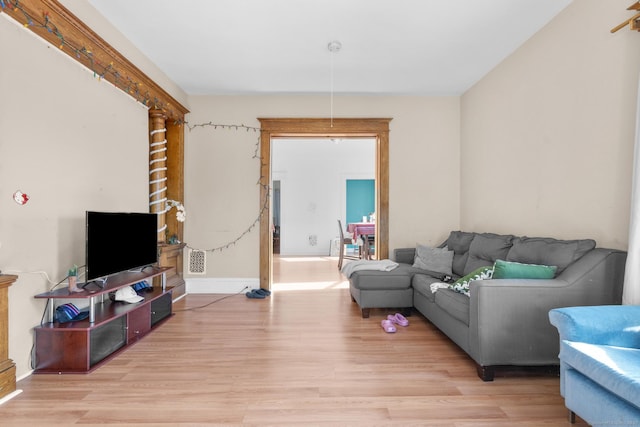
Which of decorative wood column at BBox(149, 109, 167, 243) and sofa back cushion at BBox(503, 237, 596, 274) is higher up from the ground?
decorative wood column at BBox(149, 109, 167, 243)

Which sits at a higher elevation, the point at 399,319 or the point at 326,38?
the point at 326,38

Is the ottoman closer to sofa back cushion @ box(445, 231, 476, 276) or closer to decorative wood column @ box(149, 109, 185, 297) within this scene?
sofa back cushion @ box(445, 231, 476, 276)

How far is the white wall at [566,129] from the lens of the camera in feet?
7.73

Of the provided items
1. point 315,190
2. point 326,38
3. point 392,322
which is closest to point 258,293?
point 392,322

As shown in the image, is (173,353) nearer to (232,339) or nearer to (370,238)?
(232,339)

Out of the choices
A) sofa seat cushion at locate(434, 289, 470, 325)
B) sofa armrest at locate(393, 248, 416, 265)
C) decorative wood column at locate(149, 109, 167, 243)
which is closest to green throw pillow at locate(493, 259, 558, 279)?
sofa seat cushion at locate(434, 289, 470, 325)

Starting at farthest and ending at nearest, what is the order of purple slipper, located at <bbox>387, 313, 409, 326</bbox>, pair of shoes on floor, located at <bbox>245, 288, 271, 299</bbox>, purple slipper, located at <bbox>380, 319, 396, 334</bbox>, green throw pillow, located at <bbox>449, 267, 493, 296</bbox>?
1. pair of shoes on floor, located at <bbox>245, 288, 271, 299</bbox>
2. purple slipper, located at <bbox>387, 313, 409, 326</bbox>
3. purple slipper, located at <bbox>380, 319, 396, 334</bbox>
4. green throw pillow, located at <bbox>449, 267, 493, 296</bbox>

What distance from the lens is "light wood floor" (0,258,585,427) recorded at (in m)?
1.86

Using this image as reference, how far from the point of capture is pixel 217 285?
15.8 ft

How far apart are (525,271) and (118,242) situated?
325cm

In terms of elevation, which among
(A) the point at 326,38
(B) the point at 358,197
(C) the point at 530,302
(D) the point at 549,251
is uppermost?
(A) the point at 326,38

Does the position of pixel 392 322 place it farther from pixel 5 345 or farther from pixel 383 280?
pixel 5 345

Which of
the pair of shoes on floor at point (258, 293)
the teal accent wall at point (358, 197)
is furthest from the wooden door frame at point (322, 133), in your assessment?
the teal accent wall at point (358, 197)

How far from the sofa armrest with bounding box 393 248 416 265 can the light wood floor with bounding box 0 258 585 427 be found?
124cm
